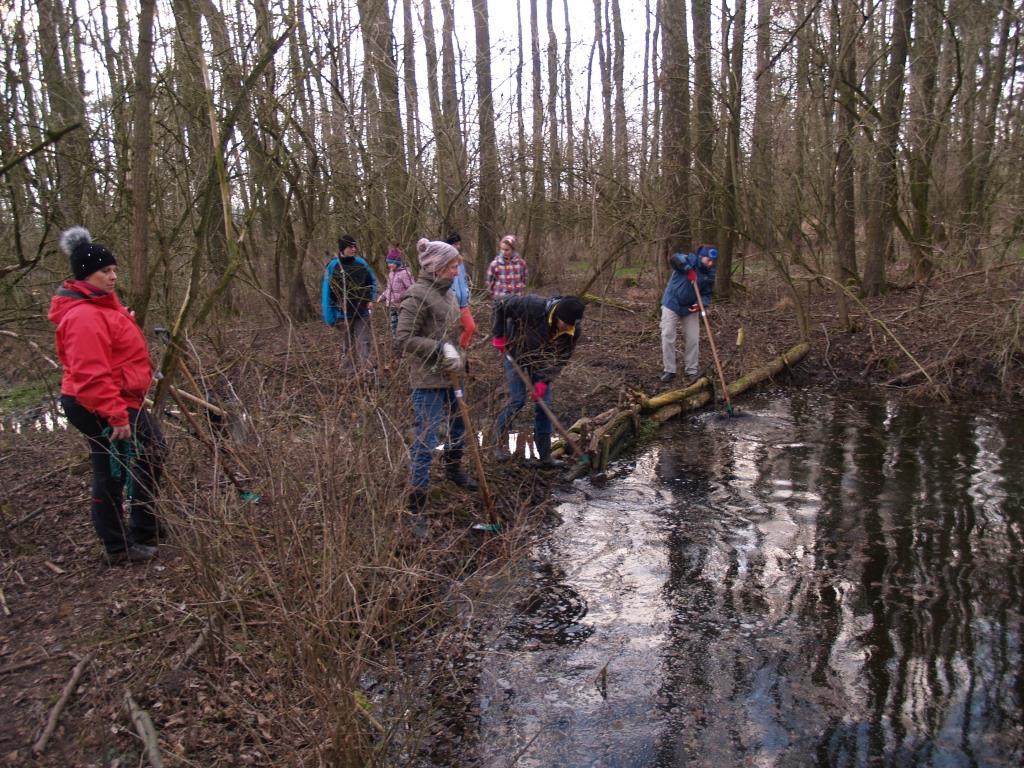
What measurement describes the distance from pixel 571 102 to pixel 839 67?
16.8 metres

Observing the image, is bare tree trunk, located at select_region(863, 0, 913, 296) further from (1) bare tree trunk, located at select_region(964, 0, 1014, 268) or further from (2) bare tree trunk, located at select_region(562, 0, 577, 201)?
(2) bare tree trunk, located at select_region(562, 0, 577, 201)

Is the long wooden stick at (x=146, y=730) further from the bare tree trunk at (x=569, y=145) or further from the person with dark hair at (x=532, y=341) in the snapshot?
the bare tree trunk at (x=569, y=145)

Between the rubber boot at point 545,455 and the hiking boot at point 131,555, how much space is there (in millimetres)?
3221

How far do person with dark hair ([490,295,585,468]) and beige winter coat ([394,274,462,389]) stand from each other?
926 millimetres

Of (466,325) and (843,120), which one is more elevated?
(843,120)

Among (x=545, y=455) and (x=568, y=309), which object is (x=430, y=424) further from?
(x=545, y=455)

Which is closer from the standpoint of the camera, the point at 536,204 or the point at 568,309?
the point at 568,309

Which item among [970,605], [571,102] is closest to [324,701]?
[970,605]

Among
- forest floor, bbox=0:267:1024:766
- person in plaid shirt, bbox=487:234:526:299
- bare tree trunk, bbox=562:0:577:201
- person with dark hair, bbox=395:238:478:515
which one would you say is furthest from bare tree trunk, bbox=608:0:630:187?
person with dark hair, bbox=395:238:478:515

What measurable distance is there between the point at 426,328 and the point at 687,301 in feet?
15.9

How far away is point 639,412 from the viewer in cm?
820

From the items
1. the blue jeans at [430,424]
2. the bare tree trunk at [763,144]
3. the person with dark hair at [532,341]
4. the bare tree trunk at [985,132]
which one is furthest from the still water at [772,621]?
the bare tree trunk at [985,132]

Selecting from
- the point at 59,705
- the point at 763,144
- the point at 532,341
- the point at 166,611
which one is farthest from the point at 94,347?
the point at 763,144

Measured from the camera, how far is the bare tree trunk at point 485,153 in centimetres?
1278
